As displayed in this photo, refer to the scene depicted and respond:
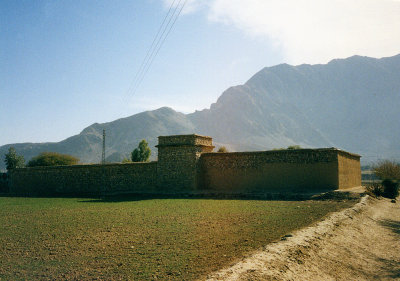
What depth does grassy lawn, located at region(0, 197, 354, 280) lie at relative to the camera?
6.11 m

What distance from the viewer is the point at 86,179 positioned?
30.6m

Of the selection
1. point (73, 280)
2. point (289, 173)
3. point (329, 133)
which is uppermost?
point (329, 133)

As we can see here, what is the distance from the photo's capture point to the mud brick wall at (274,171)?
872 inches

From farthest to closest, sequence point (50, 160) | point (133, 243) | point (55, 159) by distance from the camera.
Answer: point (55, 159), point (50, 160), point (133, 243)

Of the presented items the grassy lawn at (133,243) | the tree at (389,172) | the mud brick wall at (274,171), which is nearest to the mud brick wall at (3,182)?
the mud brick wall at (274,171)

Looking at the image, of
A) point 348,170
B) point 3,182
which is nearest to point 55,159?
point 3,182

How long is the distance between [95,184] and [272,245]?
25.1m

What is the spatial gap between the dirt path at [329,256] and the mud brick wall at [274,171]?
954 centimetres

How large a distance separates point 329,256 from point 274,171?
1505cm

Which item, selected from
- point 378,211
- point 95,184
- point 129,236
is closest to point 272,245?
point 129,236

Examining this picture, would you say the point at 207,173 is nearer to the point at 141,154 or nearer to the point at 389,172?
the point at 389,172

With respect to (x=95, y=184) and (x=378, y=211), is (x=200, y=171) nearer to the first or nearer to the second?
(x=95, y=184)

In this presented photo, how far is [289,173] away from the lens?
900 inches

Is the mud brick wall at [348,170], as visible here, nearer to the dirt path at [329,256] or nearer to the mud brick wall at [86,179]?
the dirt path at [329,256]
